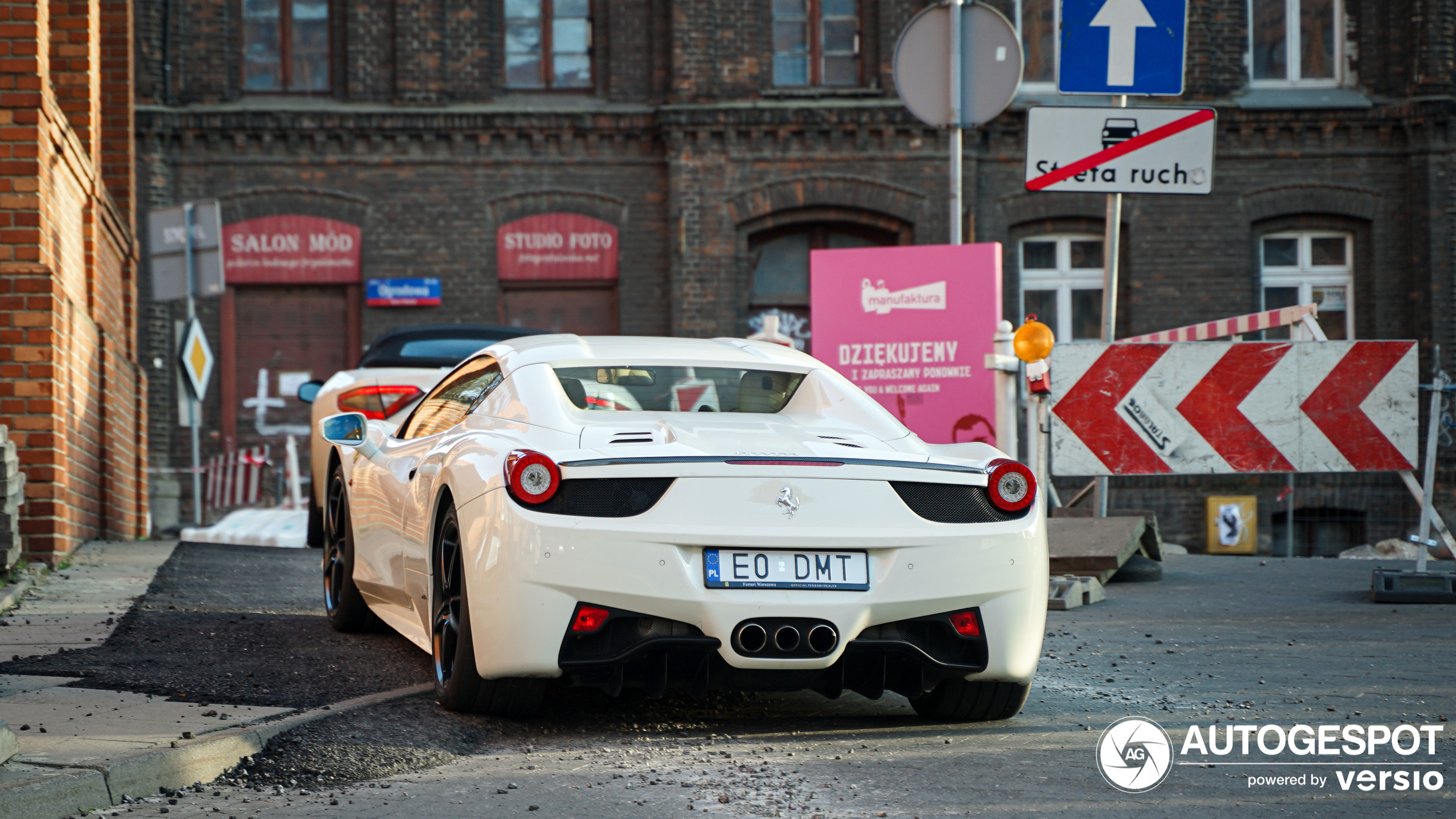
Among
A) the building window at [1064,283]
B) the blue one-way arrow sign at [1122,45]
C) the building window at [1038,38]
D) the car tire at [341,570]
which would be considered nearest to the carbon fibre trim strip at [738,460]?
the car tire at [341,570]

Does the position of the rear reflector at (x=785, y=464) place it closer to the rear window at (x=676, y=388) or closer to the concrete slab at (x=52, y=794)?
the rear window at (x=676, y=388)

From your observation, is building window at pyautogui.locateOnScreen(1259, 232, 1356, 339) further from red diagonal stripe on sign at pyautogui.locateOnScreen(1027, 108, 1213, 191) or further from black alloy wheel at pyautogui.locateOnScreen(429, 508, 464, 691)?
black alloy wheel at pyautogui.locateOnScreen(429, 508, 464, 691)

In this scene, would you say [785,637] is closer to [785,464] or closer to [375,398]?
[785,464]

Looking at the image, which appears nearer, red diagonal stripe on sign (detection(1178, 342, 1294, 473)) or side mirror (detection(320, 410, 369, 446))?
side mirror (detection(320, 410, 369, 446))

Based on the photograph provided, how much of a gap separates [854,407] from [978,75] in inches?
233

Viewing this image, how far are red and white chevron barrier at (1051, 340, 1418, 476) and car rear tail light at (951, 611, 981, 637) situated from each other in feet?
17.8

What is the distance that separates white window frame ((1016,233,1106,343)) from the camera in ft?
74.4

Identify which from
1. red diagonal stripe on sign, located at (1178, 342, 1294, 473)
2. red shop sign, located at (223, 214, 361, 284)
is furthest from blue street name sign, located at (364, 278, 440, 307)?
red diagonal stripe on sign, located at (1178, 342, 1294, 473)

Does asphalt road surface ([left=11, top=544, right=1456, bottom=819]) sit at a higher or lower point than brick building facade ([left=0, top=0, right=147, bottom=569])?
lower

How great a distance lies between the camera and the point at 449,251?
881 inches

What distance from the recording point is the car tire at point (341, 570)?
22.7ft

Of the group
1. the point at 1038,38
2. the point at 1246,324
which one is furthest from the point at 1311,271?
the point at 1246,324

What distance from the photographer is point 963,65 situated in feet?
35.6

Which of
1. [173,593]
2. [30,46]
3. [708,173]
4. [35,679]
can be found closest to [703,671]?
[35,679]
